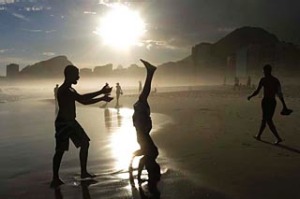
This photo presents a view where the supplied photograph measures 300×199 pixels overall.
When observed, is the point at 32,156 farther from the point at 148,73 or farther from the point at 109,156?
the point at 148,73

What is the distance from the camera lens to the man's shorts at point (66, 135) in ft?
23.2

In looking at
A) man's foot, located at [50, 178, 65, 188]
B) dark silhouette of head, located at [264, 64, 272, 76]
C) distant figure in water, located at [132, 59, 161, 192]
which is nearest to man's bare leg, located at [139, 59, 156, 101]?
distant figure in water, located at [132, 59, 161, 192]

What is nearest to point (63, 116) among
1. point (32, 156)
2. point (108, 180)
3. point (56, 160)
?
point (56, 160)

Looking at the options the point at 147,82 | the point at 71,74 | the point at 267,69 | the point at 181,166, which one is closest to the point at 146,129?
the point at 147,82

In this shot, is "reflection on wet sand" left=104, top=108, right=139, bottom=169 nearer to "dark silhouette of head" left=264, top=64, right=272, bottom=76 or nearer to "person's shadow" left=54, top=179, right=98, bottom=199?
"person's shadow" left=54, top=179, right=98, bottom=199

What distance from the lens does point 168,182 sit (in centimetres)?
677

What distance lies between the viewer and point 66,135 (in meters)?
7.10

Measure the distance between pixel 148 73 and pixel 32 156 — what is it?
14.1 feet

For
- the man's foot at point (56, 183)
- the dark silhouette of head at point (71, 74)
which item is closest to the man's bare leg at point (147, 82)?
the dark silhouette of head at point (71, 74)

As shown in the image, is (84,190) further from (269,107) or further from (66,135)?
(269,107)

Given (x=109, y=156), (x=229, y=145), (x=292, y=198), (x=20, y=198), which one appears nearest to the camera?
(x=292, y=198)

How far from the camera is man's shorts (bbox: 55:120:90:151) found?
708 cm

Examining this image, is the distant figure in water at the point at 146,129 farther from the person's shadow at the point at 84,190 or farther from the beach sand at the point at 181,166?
the person's shadow at the point at 84,190

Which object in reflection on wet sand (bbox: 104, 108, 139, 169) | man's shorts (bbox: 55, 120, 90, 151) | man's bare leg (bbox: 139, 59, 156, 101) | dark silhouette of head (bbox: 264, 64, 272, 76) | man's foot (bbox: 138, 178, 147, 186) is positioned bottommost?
reflection on wet sand (bbox: 104, 108, 139, 169)
